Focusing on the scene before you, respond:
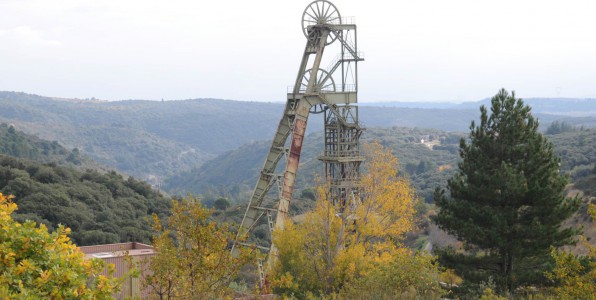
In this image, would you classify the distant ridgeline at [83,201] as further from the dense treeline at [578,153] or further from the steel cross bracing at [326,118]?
the dense treeline at [578,153]

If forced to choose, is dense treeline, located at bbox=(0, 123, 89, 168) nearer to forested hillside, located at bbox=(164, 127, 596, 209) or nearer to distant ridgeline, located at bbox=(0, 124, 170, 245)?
forested hillside, located at bbox=(164, 127, 596, 209)

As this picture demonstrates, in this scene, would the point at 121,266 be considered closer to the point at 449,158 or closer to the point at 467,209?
the point at 467,209

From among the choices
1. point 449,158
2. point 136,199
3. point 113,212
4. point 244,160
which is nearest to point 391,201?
point 113,212

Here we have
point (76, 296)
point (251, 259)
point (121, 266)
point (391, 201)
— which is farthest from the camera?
A: point (391, 201)

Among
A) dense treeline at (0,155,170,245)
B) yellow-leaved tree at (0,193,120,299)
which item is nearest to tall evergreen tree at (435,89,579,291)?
yellow-leaved tree at (0,193,120,299)

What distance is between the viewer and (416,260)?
1883 cm

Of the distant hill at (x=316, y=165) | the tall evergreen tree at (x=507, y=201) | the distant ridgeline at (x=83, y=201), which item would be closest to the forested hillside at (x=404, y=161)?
the distant hill at (x=316, y=165)

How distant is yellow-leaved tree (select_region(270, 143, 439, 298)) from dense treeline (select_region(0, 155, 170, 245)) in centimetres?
2820

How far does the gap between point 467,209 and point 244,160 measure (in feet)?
549

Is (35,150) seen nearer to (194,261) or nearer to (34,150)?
(34,150)

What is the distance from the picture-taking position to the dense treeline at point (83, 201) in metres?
50.6

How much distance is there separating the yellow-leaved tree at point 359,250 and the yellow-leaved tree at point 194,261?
3.68 m

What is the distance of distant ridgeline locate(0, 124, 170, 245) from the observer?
50.6m

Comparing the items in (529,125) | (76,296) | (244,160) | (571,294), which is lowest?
(244,160)
